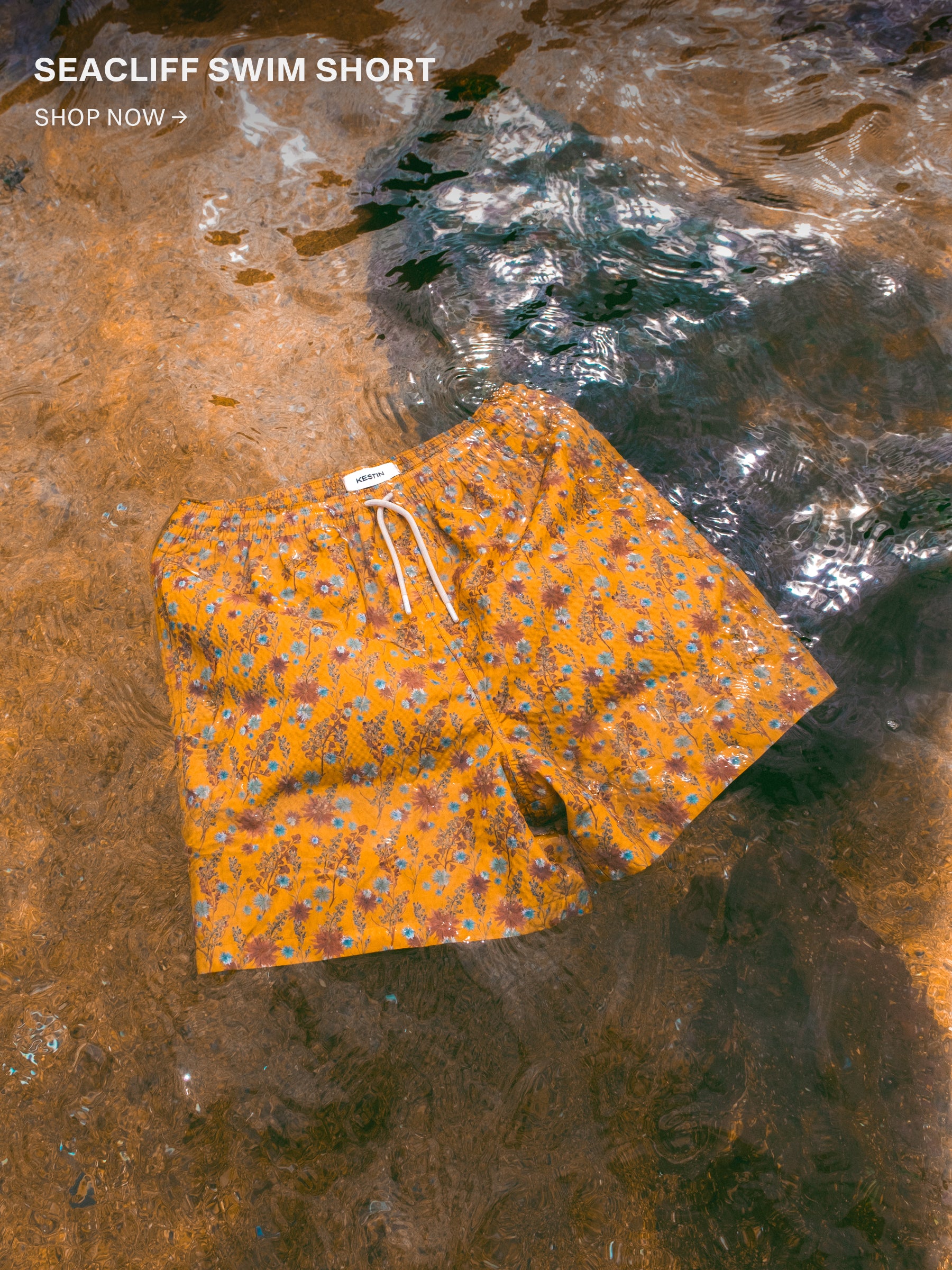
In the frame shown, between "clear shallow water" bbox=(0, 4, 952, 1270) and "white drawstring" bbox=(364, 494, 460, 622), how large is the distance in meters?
0.40

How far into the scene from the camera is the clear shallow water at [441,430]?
1.31 meters

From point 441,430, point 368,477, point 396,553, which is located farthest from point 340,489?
point 441,430

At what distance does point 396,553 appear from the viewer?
5.20ft

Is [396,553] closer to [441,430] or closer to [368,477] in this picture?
[368,477]

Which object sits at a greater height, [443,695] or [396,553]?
[396,553]

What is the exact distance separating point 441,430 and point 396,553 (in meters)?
0.52

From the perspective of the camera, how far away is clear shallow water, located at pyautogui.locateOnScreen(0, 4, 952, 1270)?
1306 mm

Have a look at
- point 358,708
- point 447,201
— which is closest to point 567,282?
point 447,201

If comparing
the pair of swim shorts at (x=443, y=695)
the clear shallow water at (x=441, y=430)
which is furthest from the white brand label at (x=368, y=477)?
the clear shallow water at (x=441, y=430)

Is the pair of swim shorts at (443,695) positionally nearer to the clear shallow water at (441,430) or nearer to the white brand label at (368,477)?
the white brand label at (368,477)

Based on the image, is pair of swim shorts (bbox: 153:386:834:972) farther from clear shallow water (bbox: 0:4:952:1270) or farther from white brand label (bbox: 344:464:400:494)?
clear shallow water (bbox: 0:4:952:1270)

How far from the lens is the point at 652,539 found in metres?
1.62

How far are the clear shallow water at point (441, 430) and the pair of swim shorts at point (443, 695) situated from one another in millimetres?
138

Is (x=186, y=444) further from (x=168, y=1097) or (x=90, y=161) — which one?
(x=168, y=1097)
